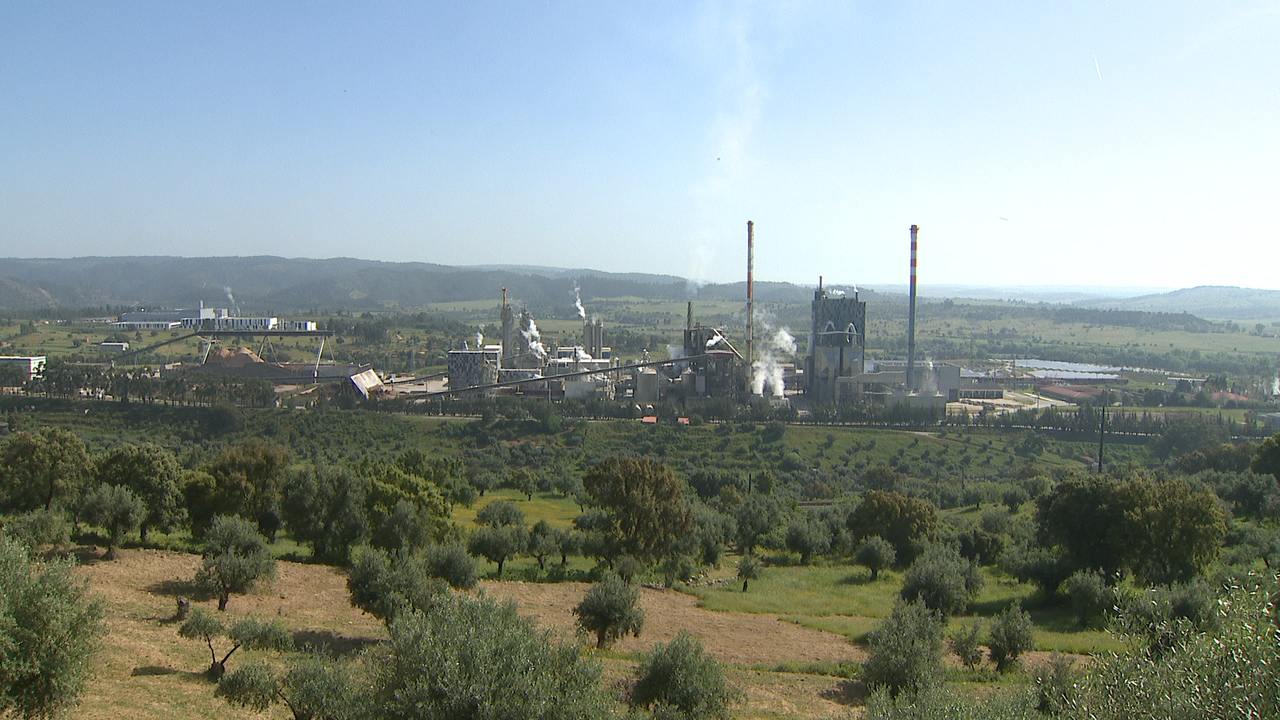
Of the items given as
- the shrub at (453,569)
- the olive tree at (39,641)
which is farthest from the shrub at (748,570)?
the olive tree at (39,641)

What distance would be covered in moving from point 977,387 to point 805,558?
60.1 m

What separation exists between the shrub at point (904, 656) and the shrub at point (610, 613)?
14.7ft

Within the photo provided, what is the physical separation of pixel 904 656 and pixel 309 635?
10756 millimetres

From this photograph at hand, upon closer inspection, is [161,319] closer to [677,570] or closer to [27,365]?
[27,365]

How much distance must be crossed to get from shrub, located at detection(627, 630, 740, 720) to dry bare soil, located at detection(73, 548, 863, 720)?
2.77 ft

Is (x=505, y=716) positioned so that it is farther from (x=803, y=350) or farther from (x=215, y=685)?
(x=803, y=350)

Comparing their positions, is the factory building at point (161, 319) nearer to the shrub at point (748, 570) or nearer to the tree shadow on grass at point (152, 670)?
the shrub at point (748, 570)

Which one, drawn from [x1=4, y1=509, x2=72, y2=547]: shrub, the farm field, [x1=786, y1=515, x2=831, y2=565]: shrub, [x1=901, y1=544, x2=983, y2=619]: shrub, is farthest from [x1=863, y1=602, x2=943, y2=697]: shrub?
[x1=4, y1=509, x2=72, y2=547]: shrub

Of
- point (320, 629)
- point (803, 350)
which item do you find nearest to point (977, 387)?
point (803, 350)

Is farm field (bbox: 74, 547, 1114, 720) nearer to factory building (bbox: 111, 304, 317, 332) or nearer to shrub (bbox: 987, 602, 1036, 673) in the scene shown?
shrub (bbox: 987, 602, 1036, 673)

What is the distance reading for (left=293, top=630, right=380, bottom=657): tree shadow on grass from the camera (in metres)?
16.1

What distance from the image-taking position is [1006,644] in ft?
56.5

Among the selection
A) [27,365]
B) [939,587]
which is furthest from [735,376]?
[27,365]

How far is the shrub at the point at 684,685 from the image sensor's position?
13.1 metres
